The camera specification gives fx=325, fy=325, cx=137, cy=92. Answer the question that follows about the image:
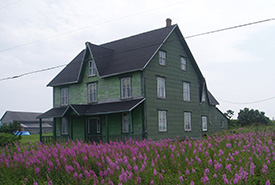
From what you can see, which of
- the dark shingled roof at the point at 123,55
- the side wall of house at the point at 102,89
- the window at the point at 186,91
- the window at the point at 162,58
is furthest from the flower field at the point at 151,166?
the window at the point at 186,91

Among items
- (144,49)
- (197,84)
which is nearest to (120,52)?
(144,49)

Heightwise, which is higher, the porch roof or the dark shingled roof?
the dark shingled roof

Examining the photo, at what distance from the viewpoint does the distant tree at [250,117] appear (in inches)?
1609

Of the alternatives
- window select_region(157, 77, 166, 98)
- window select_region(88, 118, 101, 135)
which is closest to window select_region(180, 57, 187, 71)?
window select_region(157, 77, 166, 98)

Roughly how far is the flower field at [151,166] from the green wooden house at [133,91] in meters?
12.5

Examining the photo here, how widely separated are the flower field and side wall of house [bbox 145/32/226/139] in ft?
44.9

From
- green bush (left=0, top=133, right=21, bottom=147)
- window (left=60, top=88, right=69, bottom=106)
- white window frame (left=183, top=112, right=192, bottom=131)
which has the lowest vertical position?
green bush (left=0, top=133, right=21, bottom=147)

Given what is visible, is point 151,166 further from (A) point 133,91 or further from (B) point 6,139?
(A) point 133,91

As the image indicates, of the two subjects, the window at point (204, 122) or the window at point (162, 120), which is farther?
the window at point (204, 122)

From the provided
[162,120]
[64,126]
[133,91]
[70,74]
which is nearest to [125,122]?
Answer: [133,91]

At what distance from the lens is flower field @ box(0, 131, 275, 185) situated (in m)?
6.52

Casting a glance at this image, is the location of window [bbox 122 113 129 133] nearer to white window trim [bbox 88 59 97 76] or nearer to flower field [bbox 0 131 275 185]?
white window trim [bbox 88 59 97 76]

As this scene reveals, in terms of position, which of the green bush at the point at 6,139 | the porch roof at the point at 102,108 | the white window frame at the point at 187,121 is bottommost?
the green bush at the point at 6,139

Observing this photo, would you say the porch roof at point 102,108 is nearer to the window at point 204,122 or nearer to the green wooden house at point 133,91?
the green wooden house at point 133,91
